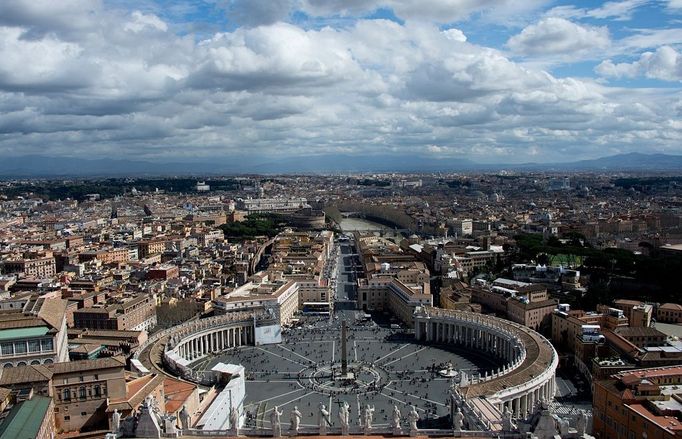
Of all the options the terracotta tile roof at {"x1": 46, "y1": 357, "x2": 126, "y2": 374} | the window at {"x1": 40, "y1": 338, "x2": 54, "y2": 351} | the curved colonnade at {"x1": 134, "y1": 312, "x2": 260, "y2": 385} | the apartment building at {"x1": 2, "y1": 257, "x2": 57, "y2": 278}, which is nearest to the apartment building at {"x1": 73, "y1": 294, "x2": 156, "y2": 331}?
the curved colonnade at {"x1": 134, "y1": 312, "x2": 260, "y2": 385}

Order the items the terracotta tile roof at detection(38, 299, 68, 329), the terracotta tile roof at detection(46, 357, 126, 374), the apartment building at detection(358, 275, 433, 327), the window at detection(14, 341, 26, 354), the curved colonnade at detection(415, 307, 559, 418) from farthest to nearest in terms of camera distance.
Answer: the apartment building at detection(358, 275, 433, 327) → the curved colonnade at detection(415, 307, 559, 418) → the terracotta tile roof at detection(38, 299, 68, 329) → the window at detection(14, 341, 26, 354) → the terracotta tile roof at detection(46, 357, 126, 374)

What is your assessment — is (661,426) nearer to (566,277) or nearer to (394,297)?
(394,297)

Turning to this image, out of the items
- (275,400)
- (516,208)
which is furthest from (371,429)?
(516,208)

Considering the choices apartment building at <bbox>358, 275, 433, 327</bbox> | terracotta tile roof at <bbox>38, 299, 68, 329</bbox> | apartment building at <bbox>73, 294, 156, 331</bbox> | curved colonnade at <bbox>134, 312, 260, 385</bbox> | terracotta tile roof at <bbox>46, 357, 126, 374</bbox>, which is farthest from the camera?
apartment building at <bbox>358, 275, 433, 327</bbox>

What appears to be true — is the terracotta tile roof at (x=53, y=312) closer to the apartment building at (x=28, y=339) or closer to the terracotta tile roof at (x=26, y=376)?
the apartment building at (x=28, y=339)

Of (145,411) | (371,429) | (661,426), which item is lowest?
(661,426)

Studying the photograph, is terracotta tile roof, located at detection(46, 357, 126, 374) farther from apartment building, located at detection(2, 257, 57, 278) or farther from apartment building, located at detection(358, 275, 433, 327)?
apartment building, located at detection(2, 257, 57, 278)

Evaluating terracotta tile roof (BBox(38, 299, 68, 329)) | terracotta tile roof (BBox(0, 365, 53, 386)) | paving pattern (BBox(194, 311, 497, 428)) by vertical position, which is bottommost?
paving pattern (BBox(194, 311, 497, 428))
